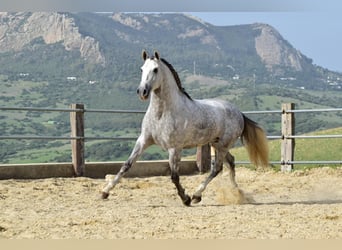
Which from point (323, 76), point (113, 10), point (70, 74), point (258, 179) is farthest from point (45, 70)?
point (113, 10)

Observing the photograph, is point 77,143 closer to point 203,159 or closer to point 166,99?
point 203,159

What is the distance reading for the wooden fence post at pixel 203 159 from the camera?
10711 millimetres

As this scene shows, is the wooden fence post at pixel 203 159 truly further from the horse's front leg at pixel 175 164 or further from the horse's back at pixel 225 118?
the horse's front leg at pixel 175 164

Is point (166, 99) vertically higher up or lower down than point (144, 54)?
lower down

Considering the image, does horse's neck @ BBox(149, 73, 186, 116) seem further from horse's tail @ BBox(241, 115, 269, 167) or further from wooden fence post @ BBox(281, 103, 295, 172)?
wooden fence post @ BBox(281, 103, 295, 172)

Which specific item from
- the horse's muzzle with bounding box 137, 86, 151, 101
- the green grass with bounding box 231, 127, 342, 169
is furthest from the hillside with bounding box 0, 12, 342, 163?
the horse's muzzle with bounding box 137, 86, 151, 101

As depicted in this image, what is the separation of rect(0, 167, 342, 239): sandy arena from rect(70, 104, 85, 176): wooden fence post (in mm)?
310

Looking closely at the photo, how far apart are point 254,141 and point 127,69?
78019 mm

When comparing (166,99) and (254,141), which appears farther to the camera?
(254,141)

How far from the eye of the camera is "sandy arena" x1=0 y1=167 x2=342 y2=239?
4.47 meters

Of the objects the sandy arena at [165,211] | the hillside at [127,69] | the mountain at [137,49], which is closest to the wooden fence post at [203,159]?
the sandy arena at [165,211]

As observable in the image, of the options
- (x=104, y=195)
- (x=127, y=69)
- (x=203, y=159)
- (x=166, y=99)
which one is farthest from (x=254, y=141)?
(x=127, y=69)

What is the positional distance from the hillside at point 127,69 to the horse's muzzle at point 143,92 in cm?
3323

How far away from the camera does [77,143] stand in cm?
962
